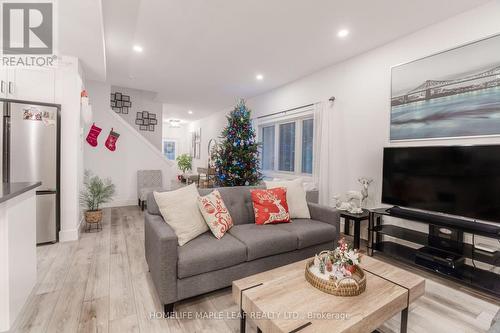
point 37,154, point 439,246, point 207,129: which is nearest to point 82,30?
point 37,154

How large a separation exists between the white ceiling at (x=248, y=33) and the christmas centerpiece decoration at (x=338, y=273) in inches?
96.4

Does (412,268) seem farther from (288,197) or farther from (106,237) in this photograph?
(106,237)

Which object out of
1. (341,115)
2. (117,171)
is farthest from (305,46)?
(117,171)

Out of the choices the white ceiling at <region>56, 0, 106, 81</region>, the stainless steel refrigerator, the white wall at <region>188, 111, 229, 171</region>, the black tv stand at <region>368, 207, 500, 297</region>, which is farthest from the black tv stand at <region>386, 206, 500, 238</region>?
the white wall at <region>188, 111, 229, 171</region>

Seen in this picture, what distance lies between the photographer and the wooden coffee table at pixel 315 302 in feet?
3.92

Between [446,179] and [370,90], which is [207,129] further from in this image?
[446,179]

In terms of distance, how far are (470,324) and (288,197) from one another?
180cm

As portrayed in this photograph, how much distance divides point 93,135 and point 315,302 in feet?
17.7

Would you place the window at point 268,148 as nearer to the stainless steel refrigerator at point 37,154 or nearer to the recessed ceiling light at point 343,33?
the recessed ceiling light at point 343,33

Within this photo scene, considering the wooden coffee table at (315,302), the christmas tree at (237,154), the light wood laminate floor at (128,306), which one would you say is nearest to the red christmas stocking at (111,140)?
the christmas tree at (237,154)

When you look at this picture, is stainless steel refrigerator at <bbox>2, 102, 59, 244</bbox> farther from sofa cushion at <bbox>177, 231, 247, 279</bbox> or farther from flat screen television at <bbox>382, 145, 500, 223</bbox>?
flat screen television at <bbox>382, 145, 500, 223</bbox>

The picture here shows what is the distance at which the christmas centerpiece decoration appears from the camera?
1.43 metres

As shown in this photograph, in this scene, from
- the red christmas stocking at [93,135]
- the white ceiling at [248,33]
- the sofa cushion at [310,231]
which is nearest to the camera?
the sofa cushion at [310,231]

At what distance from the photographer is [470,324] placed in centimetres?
179
